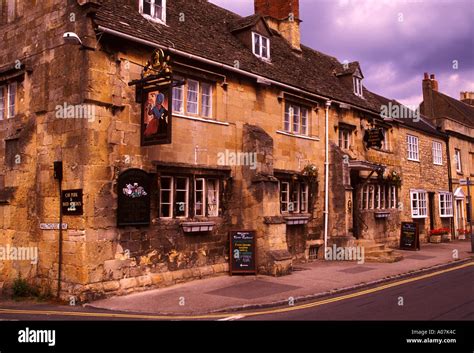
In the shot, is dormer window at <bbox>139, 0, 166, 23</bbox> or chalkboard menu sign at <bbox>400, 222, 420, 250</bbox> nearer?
dormer window at <bbox>139, 0, 166, 23</bbox>

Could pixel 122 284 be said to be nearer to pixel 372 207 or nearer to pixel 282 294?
pixel 282 294

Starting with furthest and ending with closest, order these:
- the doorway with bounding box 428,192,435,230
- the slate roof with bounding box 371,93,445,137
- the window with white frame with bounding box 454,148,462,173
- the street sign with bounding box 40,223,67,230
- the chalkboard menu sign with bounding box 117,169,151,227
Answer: the window with white frame with bounding box 454,148,462,173 → the doorway with bounding box 428,192,435,230 → the slate roof with bounding box 371,93,445,137 → the street sign with bounding box 40,223,67,230 → the chalkboard menu sign with bounding box 117,169,151,227

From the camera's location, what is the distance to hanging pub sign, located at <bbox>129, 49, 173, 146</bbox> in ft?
35.2

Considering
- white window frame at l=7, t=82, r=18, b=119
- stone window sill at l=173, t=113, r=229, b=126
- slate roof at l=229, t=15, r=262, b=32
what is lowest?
stone window sill at l=173, t=113, r=229, b=126

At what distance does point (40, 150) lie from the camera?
12062 millimetres

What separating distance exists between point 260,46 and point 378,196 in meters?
9.77

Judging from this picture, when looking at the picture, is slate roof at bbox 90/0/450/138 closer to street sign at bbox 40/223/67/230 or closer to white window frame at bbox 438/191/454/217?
street sign at bbox 40/223/67/230

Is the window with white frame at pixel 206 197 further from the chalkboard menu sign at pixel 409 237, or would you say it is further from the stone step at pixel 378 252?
the chalkboard menu sign at pixel 409 237

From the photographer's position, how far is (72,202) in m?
10.9

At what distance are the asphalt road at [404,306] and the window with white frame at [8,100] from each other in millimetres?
9341

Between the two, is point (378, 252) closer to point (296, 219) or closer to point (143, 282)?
point (296, 219)

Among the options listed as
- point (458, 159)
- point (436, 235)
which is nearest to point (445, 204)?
point (436, 235)

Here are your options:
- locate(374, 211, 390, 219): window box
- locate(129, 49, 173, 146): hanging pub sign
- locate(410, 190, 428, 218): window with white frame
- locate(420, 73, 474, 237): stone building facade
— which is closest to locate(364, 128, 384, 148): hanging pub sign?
locate(374, 211, 390, 219): window box
